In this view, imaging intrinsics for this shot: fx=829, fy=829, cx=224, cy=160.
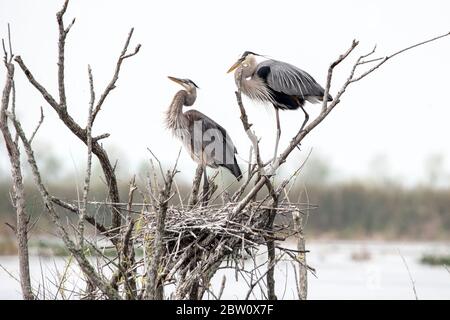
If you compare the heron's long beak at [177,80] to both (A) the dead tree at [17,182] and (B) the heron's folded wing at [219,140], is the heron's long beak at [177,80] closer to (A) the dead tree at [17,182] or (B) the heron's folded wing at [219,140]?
(B) the heron's folded wing at [219,140]

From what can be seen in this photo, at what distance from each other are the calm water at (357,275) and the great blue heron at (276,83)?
3856 millimetres

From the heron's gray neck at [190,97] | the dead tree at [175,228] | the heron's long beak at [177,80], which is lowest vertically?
the dead tree at [175,228]

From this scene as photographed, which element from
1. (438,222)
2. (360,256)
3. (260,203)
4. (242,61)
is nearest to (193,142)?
(242,61)

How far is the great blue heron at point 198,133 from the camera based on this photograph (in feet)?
23.9

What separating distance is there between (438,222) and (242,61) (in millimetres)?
14977

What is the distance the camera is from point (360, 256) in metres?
19.7

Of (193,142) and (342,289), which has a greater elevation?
(193,142)

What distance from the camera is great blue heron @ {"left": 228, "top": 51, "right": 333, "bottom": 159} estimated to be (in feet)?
25.0

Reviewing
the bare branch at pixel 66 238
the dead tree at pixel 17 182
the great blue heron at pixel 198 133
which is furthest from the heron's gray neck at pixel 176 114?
the bare branch at pixel 66 238

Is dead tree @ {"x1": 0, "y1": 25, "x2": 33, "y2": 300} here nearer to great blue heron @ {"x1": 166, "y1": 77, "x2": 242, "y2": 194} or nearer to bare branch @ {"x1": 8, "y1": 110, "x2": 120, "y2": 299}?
bare branch @ {"x1": 8, "y1": 110, "x2": 120, "y2": 299}

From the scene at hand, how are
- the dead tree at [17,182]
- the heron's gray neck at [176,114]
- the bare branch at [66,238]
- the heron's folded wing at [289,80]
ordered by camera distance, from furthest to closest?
the heron's folded wing at [289,80] < the heron's gray neck at [176,114] < the dead tree at [17,182] < the bare branch at [66,238]

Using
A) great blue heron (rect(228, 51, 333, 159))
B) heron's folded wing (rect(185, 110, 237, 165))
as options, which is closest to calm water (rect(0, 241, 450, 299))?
great blue heron (rect(228, 51, 333, 159))
